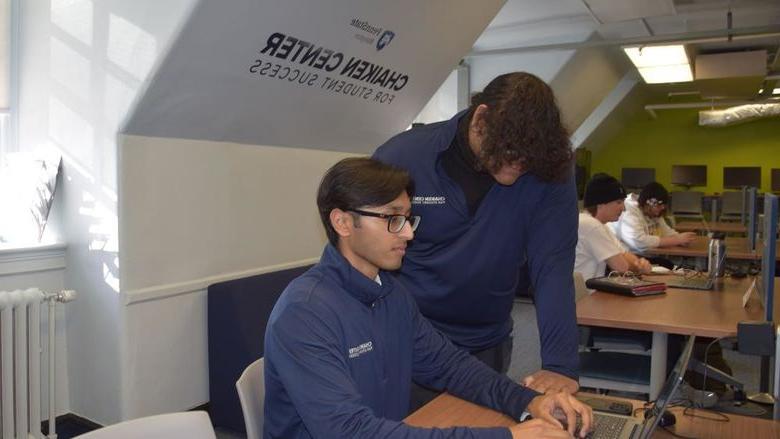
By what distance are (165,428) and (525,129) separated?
107cm

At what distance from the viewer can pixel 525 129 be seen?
5.30 feet

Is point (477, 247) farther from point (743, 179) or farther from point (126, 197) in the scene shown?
point (743, 179)

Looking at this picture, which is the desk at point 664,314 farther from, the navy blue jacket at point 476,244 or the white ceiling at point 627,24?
the white ceiling at point 627,24

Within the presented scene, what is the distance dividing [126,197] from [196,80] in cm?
58

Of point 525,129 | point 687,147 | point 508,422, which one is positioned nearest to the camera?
point 508,422

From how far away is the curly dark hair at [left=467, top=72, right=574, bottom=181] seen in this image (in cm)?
162

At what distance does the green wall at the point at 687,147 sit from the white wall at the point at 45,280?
1186 centimetres

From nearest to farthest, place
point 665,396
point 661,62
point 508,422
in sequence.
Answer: point 665,396
point 508,422
point 661,62

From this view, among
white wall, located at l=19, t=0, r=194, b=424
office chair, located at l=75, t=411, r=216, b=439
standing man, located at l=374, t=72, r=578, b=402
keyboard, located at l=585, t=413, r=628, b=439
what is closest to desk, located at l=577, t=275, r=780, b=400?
standing man, located at l=374, t=72, r=578, b=402

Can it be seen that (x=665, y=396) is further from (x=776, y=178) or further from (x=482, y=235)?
(x=776, y=178)

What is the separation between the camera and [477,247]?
1.85 meters

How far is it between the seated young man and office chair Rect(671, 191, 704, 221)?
11.3 m

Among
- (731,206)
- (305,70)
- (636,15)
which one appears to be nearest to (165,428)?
(305,70)

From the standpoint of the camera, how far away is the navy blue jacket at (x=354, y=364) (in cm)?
123
